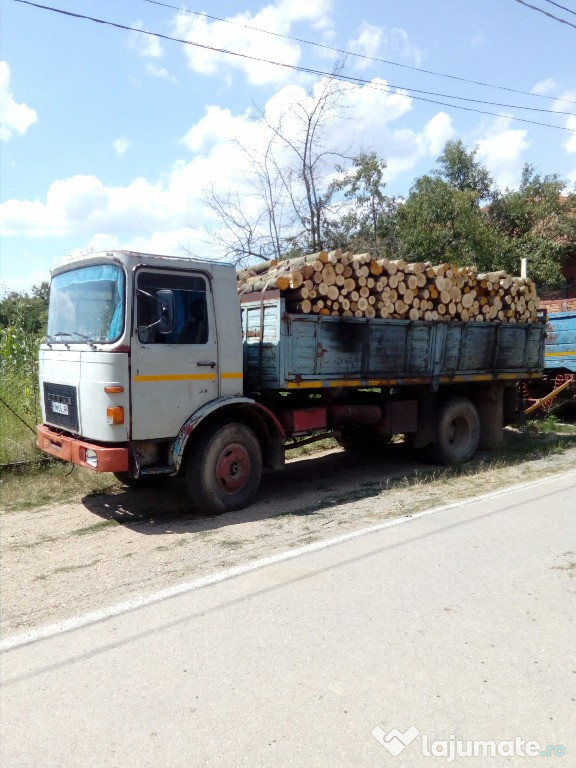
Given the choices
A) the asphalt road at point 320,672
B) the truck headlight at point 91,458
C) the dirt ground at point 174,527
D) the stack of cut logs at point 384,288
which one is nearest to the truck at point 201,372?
the truck headlight at point 91,458

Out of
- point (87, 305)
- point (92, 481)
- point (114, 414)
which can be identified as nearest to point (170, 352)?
point (114, 414)

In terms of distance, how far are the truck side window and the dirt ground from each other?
1.87m

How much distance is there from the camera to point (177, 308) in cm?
636

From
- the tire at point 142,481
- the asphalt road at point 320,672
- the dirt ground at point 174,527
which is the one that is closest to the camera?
the asphalt road at point 320,672

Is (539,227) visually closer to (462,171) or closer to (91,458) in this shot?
(462,171)

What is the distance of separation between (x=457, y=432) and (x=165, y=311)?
5431mm

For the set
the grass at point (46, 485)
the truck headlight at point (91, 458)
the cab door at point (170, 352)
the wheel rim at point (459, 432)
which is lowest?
the grass at point (46, 485)

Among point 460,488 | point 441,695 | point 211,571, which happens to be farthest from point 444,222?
point 441,695

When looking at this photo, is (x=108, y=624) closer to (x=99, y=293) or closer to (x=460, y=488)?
(x=99, y=293)

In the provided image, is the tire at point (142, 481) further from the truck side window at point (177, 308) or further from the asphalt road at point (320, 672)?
the asphalt road at point (320, 672)

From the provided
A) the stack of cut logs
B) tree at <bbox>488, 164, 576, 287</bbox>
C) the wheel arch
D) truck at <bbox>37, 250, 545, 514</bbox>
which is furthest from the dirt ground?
tree at <bbox>488, 164, 576, 287</bbox>

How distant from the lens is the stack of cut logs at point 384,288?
7262 millimetres

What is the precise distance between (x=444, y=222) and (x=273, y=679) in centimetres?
1678

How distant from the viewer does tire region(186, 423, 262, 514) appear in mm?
6500
